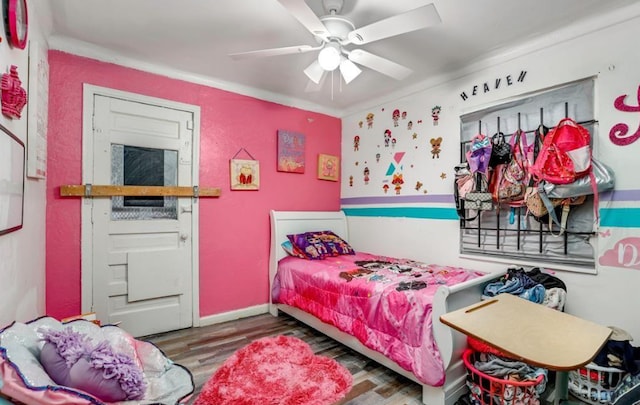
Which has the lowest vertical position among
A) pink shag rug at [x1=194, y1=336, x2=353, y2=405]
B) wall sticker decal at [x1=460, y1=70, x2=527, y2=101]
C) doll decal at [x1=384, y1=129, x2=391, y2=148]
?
pink shag rug at [x1=194, y1=336, x2=353, y2=405]

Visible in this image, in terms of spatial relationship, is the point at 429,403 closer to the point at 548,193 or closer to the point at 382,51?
the point at 548,193

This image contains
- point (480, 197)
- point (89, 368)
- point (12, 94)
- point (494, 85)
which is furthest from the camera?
point (494, 85)

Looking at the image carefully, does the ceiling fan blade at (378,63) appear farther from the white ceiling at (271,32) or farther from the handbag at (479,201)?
the handbag at (479,201)

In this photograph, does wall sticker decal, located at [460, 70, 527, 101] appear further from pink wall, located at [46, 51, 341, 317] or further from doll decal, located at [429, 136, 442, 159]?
pink wall, located at [46, 51, 341, 317]

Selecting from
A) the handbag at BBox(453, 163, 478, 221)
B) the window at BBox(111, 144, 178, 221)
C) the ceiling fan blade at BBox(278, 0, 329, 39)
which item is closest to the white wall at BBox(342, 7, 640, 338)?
the handbag at BBox(453, 163, 478, 221)

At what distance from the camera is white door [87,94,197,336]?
2.50m

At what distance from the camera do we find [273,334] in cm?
278

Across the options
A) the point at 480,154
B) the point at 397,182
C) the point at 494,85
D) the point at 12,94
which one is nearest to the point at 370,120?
the point at 397,182

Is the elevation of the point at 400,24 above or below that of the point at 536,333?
above

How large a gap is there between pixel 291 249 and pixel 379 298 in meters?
1.36

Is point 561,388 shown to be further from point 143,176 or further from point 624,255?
point 143,176

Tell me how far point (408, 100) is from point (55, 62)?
10.1 ft

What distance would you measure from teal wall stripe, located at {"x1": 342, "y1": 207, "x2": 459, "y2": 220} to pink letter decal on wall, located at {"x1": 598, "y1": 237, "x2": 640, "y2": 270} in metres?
1.03

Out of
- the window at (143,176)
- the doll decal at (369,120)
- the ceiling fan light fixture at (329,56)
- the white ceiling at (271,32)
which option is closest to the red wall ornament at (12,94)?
the white ceiling at (271,32)
